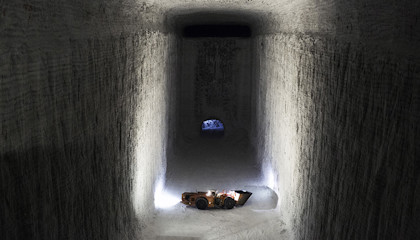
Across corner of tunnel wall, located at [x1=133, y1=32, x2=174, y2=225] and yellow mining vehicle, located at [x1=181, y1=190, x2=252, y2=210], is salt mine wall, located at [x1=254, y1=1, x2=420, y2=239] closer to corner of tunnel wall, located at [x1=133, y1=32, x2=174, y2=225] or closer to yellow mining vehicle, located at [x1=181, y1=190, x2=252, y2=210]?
yellow mining vehicle, located at [x1=181, y1=190, x2=252, y2=210]

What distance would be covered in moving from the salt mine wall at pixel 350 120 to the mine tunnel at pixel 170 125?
0.05ft

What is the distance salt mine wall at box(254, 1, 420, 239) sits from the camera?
3200 millimetres

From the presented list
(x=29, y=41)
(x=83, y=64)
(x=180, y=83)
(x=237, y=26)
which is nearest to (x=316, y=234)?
(x=83, y=64)

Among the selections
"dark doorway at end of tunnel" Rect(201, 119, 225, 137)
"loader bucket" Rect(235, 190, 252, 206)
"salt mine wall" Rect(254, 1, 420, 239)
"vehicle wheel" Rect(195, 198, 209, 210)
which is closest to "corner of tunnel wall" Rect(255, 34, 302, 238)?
"salt mine wall" Rect(254, 1, 420, 239)

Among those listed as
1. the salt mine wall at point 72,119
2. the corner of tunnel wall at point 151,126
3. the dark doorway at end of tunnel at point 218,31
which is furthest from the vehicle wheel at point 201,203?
the dark doorway at end of tunnel at point 218,31

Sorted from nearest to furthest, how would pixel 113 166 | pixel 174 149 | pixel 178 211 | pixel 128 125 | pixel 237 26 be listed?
1. pixel 113 166
2. pixel 128 125
3. pixel 178 211
4. pixel 174 149
5. pixel 237 26

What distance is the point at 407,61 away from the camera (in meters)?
3.17

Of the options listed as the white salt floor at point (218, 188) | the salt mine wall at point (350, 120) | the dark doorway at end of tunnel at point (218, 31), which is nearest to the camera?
the salt mine wall at point (350, 120)

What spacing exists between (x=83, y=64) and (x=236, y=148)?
848cm

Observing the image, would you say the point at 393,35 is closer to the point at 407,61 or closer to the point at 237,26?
the point at 407,61

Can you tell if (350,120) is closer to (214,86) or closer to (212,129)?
(214,86)

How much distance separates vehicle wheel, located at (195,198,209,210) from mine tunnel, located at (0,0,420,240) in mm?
157

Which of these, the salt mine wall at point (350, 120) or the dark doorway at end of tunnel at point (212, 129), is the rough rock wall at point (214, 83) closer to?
the dark doorway at end of tunnel at point (212, 129)

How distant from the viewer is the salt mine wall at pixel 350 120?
3.20 metres
